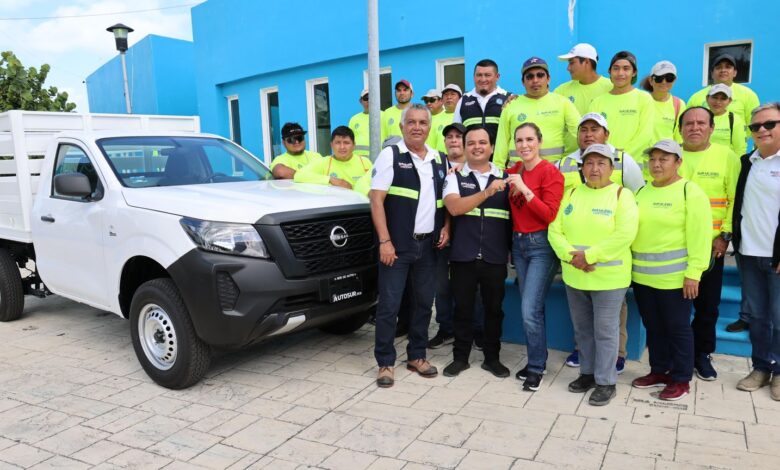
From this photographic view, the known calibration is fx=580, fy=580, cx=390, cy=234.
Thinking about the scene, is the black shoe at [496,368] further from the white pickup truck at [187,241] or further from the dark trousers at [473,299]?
the white pickup truck at [187,241]

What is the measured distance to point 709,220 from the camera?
346 cm

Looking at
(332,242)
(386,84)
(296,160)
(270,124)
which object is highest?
(386,84)

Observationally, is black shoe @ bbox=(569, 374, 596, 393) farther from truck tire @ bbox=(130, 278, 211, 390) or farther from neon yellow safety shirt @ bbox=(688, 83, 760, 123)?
neon yellow safety shirt @ bbox=(688, 83, 760, 123)

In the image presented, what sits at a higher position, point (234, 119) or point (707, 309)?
point (234, 119)

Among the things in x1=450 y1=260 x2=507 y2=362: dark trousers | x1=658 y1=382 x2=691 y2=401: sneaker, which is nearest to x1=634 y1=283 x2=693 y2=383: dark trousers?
x1=658 y1=382 x2=691 y2=401: sneaker

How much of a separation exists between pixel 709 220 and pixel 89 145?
14.9 ft

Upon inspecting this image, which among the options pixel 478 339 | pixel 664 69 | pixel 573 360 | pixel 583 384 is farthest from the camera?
pixel 478 339

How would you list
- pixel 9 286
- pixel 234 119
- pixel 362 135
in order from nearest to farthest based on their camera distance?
pixel 9 286 < pixel 362 135 < pixel 234 119

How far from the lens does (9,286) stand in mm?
6004

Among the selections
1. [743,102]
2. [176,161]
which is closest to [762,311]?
[743,102]

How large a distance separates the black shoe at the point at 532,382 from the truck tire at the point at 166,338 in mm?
2205

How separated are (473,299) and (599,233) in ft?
3.46

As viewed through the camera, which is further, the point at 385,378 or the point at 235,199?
the point at 385,378

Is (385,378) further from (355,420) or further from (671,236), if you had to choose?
(671,236)
